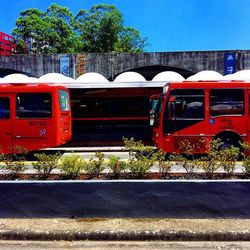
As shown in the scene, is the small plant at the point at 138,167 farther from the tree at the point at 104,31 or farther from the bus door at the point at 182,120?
the tree at the point at 104,31

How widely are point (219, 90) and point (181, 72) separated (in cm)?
1638

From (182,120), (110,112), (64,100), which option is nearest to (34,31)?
(110,112)

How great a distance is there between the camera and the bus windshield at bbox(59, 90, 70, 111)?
1333 centimetres

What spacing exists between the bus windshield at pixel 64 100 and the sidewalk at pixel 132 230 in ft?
27.2

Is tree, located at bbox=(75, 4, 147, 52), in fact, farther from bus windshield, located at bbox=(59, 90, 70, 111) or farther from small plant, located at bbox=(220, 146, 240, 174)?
small plant, located at bbox=(220, 146, 240, 174)

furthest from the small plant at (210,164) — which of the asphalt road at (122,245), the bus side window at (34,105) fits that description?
the bus side window at (34,105)

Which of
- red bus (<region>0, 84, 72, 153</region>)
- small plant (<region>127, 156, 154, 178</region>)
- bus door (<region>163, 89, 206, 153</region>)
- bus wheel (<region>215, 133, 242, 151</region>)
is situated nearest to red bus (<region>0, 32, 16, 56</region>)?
red bus (<region>0, 84, 72, 153</region>)

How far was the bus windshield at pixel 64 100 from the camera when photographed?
43.7 feet

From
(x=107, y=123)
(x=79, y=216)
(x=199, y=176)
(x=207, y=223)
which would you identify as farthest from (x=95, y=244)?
(x=107, y=123)

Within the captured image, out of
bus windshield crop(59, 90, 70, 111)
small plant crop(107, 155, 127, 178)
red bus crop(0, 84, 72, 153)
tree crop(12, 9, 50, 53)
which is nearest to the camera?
small plant crop(107, 155, 127, 178)

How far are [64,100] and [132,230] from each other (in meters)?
9.45

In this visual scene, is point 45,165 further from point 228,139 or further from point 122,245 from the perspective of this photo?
point 228,139

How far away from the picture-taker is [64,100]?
45.6ft

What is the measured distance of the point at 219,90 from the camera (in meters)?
11.7
